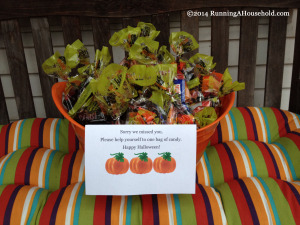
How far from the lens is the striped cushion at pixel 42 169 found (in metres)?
0.86

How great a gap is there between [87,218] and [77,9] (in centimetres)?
77

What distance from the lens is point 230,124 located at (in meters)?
1.05

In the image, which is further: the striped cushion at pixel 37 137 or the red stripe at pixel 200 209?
the striped cushion at pixel 37 137

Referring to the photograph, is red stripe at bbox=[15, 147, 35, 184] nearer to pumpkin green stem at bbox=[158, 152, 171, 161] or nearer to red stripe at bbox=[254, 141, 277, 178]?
pumpkin green stem at bbox=[158, 152, 171, 161]

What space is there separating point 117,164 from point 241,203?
338 mm

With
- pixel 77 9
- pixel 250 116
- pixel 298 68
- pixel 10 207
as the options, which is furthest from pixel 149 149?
pixel 298 68

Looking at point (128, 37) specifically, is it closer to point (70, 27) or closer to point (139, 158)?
point (139, 158)

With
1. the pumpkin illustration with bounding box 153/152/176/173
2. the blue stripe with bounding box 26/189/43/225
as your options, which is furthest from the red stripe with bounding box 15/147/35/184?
the pumpkin illustration with bounding box 153/152/176/173

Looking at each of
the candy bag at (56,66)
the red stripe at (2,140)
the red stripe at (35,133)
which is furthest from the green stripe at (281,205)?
the red stripe at (2,140)

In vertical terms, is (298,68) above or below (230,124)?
above

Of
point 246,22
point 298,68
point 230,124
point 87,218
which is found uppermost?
point 246,22

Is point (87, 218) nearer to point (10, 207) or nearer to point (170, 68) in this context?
point (10, 207)

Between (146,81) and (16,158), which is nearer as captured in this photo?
(146,81)

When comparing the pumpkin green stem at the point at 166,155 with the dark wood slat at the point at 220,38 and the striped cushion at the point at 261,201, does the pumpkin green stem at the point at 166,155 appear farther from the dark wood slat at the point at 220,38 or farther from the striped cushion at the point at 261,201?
the dark wood slat at the point at 220,38
